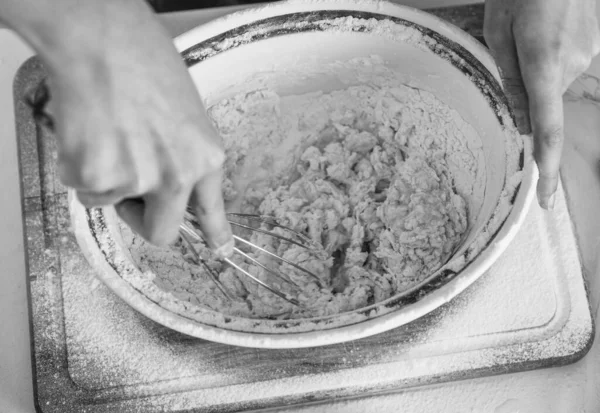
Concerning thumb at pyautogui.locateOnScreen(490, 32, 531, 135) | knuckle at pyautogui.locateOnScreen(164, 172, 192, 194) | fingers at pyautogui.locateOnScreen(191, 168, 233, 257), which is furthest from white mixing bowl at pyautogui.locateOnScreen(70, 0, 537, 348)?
knuckle at pyautogui.locateOnScreen(164, 172, 192, 194)

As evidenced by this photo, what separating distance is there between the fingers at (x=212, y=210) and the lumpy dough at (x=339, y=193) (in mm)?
238

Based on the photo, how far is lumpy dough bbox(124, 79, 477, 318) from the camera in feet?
3.01

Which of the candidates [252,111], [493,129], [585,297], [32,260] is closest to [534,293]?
[585,297]

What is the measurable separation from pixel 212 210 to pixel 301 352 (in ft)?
1.23

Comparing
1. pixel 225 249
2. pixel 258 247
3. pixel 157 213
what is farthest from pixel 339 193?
pixel 157 213

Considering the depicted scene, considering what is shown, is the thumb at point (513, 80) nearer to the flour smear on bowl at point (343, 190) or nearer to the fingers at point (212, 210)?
the flour smear on bowl at point (343, 190)

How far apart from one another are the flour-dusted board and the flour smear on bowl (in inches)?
3.0

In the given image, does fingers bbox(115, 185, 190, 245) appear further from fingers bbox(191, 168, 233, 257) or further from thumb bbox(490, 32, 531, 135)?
thumb bbox(490, 32, 531, 135)

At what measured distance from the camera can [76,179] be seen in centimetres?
49

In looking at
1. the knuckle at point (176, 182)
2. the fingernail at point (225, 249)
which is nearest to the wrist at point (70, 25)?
the knuckle at point (176, 182)

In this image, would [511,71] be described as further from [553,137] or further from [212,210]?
[212,210]

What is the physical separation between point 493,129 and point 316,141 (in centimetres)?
33

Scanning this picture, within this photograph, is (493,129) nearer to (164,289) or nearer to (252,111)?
(252,111)

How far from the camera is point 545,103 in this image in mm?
745
